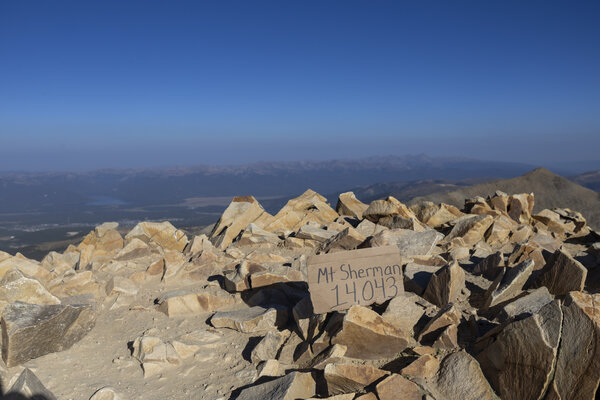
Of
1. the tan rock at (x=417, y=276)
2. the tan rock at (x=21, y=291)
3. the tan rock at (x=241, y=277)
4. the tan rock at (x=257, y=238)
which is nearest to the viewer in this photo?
the tan rock at (x=417, y=276)

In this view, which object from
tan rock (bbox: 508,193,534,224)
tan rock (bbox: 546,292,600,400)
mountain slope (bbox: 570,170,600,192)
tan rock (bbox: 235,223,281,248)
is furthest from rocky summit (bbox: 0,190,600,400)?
mountain slope (bbox: 570,170,600,192)

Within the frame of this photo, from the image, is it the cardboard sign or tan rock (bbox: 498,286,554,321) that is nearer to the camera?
tan rock (bbox: 498,286,554,321)

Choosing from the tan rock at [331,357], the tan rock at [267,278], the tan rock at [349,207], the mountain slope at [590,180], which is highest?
the tan rock at [349,207]

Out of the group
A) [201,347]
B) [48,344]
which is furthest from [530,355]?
[48,344]

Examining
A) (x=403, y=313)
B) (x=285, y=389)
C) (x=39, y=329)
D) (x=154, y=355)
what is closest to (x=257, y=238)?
(x=154, y=355)

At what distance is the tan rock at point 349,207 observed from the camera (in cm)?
1335

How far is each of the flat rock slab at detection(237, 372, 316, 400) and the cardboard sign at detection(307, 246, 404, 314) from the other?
1164 millimetres

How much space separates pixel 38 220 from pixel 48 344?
205m

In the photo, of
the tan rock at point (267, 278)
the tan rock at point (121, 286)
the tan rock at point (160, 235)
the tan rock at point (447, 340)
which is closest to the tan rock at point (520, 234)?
the tan rock at point (267, 278)

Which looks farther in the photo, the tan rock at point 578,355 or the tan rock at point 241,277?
the tan rock at point 241,277

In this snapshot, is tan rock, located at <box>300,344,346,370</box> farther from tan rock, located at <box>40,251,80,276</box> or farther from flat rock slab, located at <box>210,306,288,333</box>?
tan rock, located at <box>40,251,80,276</box>

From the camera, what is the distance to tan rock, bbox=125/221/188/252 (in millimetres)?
11281

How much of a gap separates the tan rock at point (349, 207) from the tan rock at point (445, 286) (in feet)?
22.4

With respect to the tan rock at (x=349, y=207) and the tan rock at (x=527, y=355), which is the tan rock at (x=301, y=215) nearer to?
the tan rock at (x=349, y=207)
